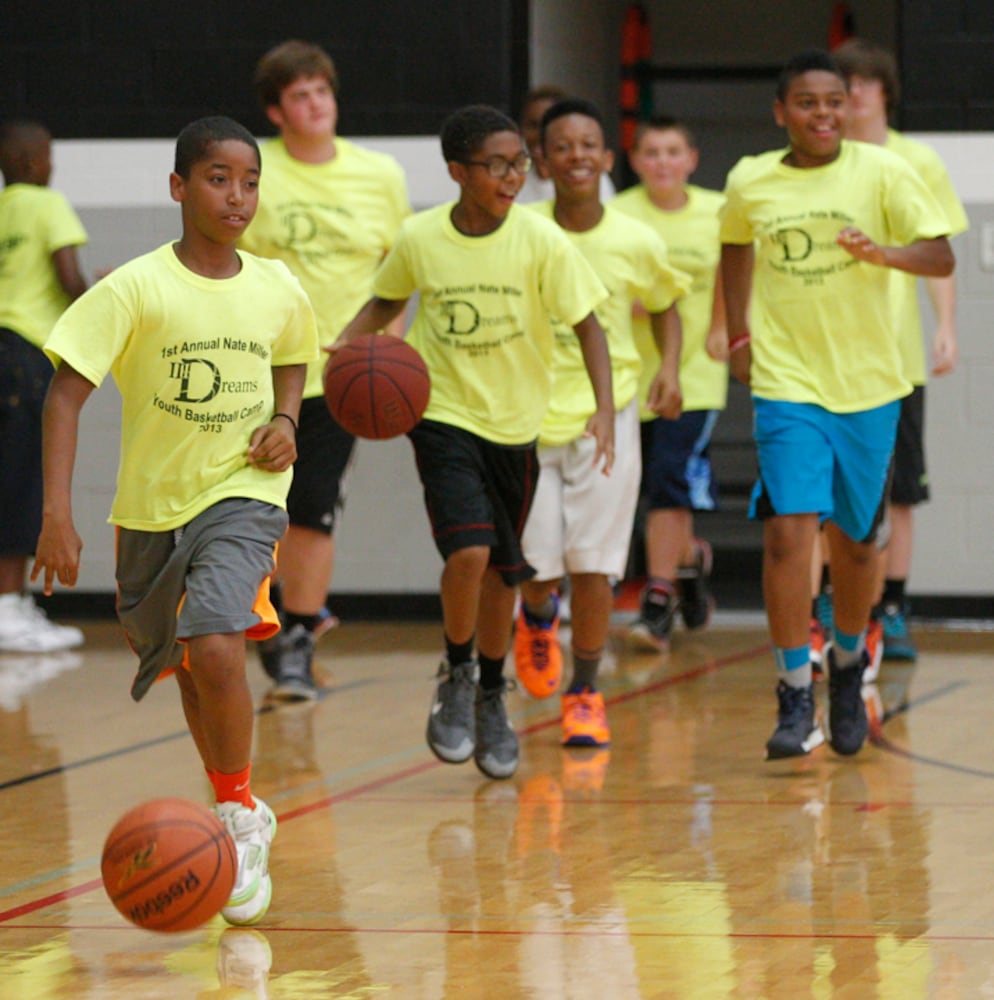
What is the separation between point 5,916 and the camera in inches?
160

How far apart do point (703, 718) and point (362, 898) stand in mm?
2395

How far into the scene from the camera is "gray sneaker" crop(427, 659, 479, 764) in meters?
5.34

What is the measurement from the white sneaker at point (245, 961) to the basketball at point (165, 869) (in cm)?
11

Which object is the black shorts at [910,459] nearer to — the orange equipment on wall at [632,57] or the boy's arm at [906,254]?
the boy's arm at [906,254]

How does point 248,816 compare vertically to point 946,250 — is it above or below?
below

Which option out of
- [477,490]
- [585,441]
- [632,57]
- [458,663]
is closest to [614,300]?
[585,441]

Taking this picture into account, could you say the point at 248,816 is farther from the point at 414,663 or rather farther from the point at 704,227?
the point at 704,227

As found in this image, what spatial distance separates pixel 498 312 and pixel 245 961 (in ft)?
7.11

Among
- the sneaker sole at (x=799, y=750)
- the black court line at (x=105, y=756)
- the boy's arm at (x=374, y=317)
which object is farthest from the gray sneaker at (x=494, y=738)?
the black court line at (x=105, y=756)

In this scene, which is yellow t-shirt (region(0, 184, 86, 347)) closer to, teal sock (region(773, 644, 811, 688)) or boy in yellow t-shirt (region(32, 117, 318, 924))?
teal sock (region(773, 644, 811, 688))

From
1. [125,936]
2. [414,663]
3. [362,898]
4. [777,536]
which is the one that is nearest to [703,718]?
[777,536]

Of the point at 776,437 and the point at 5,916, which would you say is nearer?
the point at 5,916

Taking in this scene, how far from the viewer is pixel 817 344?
5441 millimetres

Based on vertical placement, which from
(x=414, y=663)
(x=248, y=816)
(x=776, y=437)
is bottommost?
(x=414, y=663)
